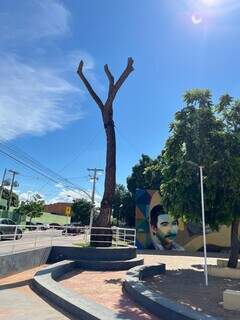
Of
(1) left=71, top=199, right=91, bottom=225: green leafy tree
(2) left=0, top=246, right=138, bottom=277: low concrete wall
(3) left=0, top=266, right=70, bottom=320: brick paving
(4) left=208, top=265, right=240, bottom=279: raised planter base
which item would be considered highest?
(1) left=71, top=199, right=91, bottom=225: green leafy tree

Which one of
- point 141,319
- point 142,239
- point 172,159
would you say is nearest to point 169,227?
point 142,239

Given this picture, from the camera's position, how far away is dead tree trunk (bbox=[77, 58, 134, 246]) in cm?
1781

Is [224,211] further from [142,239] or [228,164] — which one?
[142,239]

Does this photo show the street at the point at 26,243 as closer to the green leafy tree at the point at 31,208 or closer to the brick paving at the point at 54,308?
the brick paving at the point at 54,308

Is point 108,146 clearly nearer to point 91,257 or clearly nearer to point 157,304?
point 91,257

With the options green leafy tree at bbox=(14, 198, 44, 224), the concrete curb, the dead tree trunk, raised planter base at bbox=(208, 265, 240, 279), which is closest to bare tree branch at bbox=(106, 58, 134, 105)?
the dead tree trunk

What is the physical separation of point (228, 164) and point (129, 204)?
36.2 meters

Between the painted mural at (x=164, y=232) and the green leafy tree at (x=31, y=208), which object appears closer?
the painted mural at (x=164, y=232)

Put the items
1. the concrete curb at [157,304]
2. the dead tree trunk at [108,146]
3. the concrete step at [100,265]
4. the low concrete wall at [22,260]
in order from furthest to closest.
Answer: the dead tree trunk at [108,146], the concrete step at [100,265], the low concrete wall at [22,260], the concrete curb at [157,304]

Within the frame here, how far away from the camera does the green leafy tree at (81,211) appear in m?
82.4

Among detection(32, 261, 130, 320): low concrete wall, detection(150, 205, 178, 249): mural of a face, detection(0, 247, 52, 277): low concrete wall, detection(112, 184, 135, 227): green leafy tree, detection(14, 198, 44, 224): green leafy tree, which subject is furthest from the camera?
detection(14, 198, 44, 224): green leafy tree

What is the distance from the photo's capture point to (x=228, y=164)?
13914 millimetres

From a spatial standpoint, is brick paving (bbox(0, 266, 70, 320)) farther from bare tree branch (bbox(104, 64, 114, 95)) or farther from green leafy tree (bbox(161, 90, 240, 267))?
bare tree branch (bbox(104, 64, 114, 95))

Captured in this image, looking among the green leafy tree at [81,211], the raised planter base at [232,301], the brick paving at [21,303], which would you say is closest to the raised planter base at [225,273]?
the raised planter base at [232,301]
